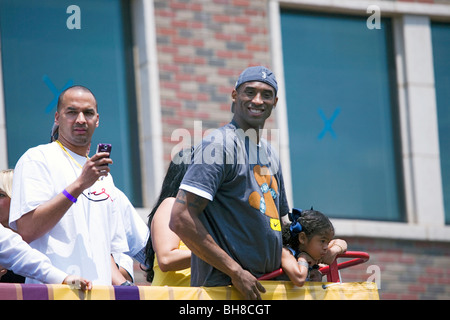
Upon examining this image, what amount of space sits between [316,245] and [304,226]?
136 mm

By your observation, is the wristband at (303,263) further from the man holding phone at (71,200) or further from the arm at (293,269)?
the man holding phone at (71,200)

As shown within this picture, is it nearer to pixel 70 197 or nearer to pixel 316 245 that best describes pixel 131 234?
pixel 70 197

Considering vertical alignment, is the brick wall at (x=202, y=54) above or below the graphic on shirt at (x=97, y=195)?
above

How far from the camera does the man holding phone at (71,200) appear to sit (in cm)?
540

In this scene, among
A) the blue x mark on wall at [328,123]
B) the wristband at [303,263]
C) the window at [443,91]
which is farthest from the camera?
the window at [443,91]

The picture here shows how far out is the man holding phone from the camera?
540cm

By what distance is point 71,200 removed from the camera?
5.36 meters

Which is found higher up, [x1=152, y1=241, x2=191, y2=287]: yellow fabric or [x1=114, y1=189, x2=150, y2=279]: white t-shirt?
[x1=114, y1=189, x2=150, y2=279]: white t-shirt

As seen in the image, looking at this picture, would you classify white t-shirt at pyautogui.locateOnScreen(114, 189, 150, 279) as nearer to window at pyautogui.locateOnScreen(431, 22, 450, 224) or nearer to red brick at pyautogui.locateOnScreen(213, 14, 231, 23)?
red brick at pyautogui.locateOnScreen(213, 14, 231, 23)

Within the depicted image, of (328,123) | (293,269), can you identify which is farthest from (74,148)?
(328,123)

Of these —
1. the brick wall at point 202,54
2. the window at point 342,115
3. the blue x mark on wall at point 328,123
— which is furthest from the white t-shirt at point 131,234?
the blue x mark on wall at point 328,123

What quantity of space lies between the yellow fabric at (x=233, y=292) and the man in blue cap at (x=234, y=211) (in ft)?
0.34

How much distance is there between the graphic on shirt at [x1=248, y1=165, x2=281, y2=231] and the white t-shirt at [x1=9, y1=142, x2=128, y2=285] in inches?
Answer: 34.9

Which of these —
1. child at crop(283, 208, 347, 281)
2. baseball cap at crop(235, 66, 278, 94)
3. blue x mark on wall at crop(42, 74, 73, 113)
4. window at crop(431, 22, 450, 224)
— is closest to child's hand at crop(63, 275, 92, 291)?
child at crop(283, 208, 347, 281)
